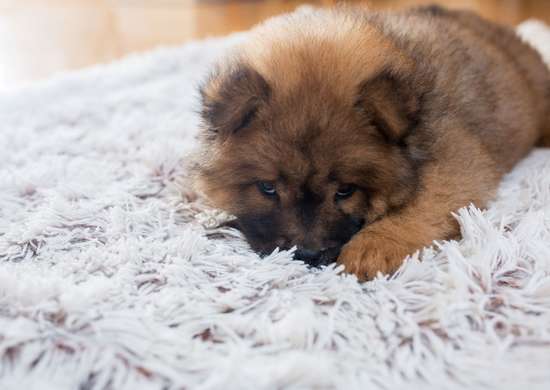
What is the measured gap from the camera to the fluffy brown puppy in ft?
5.30

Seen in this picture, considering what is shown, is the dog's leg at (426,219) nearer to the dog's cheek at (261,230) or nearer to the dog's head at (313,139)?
the dog's head at (313,139)

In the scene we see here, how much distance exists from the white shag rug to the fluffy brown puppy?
0.09 metres

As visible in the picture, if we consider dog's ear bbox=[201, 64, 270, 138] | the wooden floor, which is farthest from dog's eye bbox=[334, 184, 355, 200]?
the wooden floor

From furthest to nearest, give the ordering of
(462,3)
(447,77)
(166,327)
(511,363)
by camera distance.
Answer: (462,3) < (447,77) < (166,327) < (511,363)

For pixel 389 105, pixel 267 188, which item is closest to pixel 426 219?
pixel 389 105

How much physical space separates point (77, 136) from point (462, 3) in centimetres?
500

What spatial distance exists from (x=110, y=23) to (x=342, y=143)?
507 centimetres

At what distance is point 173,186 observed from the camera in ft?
7.25

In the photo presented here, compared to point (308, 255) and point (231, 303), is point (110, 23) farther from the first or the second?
point (231, 303)

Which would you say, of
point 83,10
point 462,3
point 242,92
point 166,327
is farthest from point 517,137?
point 83,10

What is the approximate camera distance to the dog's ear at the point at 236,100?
5.48ft

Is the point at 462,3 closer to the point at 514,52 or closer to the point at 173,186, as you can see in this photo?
the point at 514,52

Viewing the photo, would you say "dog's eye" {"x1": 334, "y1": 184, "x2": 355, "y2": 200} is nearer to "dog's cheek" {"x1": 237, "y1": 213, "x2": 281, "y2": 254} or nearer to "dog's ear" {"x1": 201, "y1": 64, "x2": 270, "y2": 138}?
"dog's cheek" {"x1": 237, "y1": 213, "x2": 281, "y2": 254}

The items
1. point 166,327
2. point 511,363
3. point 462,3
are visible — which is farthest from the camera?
point 462,3
